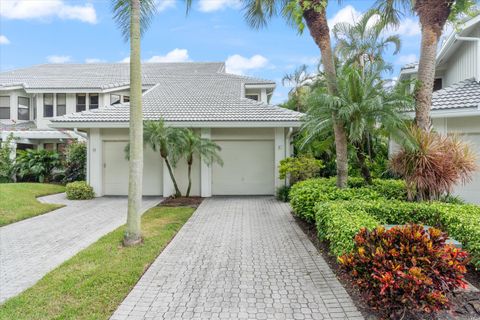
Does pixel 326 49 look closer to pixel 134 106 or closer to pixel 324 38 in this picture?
pixel 324 38

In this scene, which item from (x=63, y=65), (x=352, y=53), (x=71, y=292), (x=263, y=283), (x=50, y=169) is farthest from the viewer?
(x=63, y=65)

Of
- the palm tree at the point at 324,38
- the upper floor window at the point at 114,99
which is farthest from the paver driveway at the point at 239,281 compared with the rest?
the upper floor window at the point at 114,99

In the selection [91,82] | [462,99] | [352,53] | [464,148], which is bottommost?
[464,148]

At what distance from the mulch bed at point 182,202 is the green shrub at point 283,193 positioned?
10.3 ft

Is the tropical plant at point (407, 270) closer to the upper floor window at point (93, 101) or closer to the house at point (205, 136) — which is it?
the house at point (205, 136)

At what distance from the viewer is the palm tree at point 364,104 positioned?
6.96 metres

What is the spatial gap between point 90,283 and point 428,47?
866cm

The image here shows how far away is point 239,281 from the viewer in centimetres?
498

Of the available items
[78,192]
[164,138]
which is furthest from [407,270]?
[78,192]

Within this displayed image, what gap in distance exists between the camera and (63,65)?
25.0 m

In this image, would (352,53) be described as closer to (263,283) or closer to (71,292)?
(263,283)

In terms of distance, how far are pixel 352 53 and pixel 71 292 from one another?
1954 centimetres

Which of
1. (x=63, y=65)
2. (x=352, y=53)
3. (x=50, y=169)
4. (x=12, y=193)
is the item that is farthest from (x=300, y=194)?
(x=63, y=65)

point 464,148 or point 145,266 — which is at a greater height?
point 464,148
